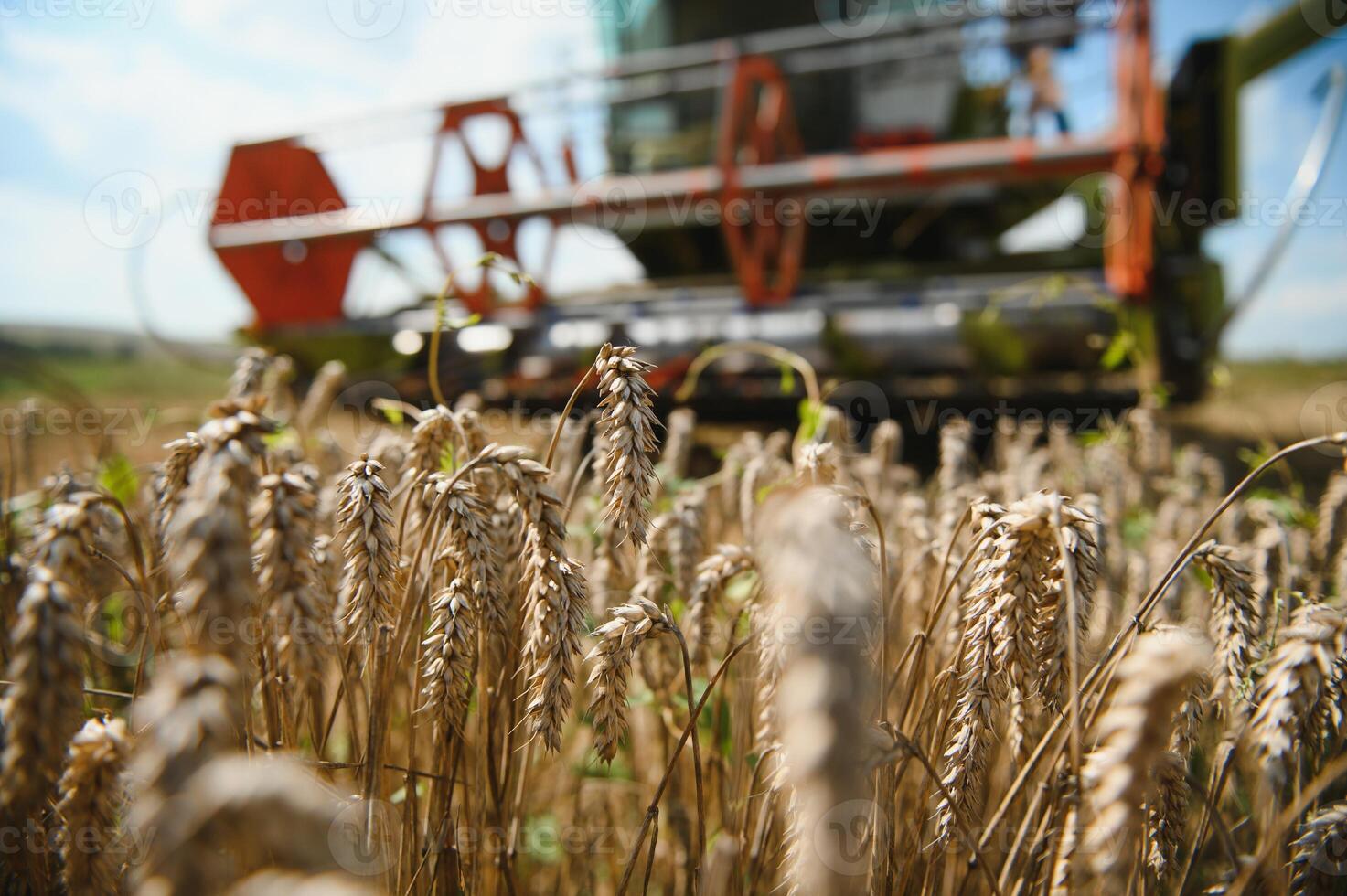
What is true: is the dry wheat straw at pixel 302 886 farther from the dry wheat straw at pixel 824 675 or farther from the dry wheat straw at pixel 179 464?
the dry wheat straw at pixel 179 464

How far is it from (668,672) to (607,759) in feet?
1.21

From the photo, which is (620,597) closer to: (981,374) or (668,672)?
(668,672)

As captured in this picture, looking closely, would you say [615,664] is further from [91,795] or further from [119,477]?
[119,477]

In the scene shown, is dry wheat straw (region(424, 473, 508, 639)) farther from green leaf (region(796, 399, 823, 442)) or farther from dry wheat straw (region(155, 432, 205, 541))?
green leaf (region(796, 399, 823, 442))

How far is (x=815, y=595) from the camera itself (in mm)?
345

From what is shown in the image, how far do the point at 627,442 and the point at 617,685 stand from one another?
0.25m

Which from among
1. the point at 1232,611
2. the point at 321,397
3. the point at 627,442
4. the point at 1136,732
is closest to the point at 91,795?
the point at 627,442

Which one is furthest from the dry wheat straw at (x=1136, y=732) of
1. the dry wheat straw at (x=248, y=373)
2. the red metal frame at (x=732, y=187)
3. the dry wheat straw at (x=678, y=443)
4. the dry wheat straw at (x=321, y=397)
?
the red metal frame at (x=732, y=187)

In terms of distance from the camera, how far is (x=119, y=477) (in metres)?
1.47

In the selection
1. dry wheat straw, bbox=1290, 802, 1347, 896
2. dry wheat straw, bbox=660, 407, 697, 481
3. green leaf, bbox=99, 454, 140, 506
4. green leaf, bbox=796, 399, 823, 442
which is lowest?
dry wheat straw, bbox=1290, 802, 1347, 896

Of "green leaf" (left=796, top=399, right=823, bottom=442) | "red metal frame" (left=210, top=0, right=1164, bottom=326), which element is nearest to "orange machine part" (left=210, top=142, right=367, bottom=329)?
"red metal frame" (left=210, top=0, right=1164, bottom=326)

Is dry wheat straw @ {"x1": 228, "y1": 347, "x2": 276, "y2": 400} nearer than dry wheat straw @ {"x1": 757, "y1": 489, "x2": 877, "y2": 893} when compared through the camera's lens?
No

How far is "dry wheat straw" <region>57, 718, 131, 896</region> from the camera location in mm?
559

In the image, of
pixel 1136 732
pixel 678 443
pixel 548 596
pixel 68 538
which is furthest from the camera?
pixel 678 443
